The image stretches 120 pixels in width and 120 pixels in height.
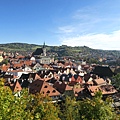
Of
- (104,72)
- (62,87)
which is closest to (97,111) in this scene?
(62,87)

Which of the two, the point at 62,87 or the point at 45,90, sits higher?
the point at 62,87

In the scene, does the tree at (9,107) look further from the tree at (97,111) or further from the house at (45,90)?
the house at (45,90)

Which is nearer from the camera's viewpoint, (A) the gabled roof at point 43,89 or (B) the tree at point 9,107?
(B) the tree at point 9,107

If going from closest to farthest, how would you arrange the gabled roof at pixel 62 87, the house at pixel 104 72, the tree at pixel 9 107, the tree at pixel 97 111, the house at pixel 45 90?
the tree at pixel 9 107 < the tree at pixel 97 111 < the house at pixel 45 90 < the gabled roof at pixel 62 87 < the house at pixel 104 72

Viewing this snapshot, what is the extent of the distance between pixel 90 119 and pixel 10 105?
6.91 meters

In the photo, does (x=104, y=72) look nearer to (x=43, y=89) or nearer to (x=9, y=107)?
(x=43, y=89)

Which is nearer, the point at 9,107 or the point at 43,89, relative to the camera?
the point at 9,107

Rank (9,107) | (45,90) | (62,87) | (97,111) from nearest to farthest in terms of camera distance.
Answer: (9,107) < (97,111) < (45,90) < (62,87)

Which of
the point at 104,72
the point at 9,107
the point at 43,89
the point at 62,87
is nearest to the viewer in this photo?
the point at 9,107

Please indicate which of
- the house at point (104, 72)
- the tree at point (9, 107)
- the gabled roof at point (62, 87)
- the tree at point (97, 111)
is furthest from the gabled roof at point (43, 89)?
the house at point (104, 72)

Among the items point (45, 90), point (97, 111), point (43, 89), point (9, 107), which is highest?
point (9, 107)

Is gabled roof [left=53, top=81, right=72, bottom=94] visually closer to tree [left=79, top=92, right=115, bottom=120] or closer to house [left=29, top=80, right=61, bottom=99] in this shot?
house [left=29, top=80, right=61, bottom=99]

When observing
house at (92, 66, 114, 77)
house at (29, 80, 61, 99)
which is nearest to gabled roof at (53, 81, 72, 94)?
house at (29, 80, 61, 99)

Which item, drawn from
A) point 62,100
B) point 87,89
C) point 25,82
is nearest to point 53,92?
point 62,100
